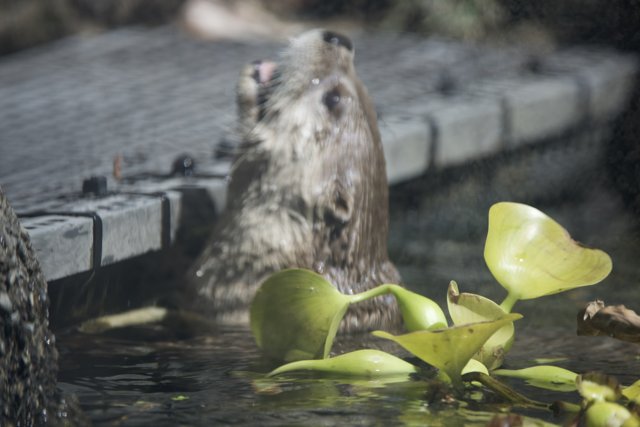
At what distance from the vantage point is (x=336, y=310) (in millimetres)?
2709

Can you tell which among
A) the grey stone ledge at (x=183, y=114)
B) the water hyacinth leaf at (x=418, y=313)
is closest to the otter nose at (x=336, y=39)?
the grey stone ledge at (x=183, y=114)

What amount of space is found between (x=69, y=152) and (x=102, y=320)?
1531 mm

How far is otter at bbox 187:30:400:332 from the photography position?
3699 millimetres

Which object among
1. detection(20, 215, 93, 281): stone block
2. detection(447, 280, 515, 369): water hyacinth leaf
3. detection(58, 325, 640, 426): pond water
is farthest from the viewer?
detection(20, 215, 93, 281): stone block

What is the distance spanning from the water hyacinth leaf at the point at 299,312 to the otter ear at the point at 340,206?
0.86 m

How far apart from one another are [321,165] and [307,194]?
106mm

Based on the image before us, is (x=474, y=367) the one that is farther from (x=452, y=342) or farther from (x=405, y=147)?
(x=405, y=147)

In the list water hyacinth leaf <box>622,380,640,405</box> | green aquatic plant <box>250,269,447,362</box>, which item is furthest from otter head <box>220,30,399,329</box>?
water hyacinth leaf <box>622,380,640,405</box>

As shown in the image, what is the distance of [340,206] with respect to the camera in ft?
12.2

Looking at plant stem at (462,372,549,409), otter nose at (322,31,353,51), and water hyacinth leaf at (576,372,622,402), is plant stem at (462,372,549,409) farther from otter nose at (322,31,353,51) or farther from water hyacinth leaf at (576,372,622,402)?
otter nose at (322,31,353,51)

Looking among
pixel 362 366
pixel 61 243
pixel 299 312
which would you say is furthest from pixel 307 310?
pixel 61 243

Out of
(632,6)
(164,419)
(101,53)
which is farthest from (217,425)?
(101,53)

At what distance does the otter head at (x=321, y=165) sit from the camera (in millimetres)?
3711

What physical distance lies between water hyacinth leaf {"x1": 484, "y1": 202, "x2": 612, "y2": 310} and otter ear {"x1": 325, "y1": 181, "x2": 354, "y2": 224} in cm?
96
